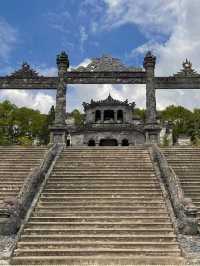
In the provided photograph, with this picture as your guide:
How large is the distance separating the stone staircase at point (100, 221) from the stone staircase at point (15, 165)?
1247 mm

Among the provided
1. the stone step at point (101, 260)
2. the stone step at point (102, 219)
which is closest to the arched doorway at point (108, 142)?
the stone step at point (102, 219)

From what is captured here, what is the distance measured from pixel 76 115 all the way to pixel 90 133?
21.5 meters

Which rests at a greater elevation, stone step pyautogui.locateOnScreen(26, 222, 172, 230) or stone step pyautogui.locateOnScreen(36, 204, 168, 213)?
stone step pyautogui.locateOnScreen(36, 204, 168, 213)

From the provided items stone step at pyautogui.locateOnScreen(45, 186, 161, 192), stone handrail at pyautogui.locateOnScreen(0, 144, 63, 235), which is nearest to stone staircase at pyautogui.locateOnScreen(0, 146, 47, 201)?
stone handrail at pyautogui.locateOnScreen(0, 144, 63, 235)

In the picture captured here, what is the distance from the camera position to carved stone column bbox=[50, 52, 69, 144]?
21.9 m

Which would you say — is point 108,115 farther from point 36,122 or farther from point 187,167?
point 36,122

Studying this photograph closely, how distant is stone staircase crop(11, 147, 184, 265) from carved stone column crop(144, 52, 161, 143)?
6.25 m

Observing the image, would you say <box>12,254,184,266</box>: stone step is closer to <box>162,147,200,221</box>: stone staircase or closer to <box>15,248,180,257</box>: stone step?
<box>15,248,180,257</box>: stone step

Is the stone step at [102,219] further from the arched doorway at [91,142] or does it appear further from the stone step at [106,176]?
the arched doorway at [91,142]

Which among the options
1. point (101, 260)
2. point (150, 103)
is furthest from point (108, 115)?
point (101, 260)

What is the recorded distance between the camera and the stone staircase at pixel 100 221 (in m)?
8.77

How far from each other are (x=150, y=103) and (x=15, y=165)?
1026 centimetres

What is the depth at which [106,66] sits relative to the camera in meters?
24.1

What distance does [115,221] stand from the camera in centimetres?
1054
